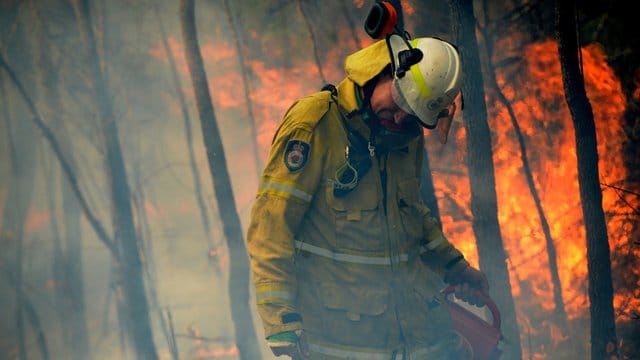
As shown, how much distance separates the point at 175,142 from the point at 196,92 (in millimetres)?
2641

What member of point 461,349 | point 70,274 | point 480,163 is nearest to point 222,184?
point 480,163

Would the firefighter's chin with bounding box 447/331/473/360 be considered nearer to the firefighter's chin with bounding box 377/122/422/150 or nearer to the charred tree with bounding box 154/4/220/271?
the firefighter's chin with bounding box 377/122/422/150

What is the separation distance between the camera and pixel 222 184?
336 inches

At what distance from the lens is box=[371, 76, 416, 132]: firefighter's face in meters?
2.68

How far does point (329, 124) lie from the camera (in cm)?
275

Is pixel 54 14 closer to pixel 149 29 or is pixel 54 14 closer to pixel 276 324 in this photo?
pixel 149 29

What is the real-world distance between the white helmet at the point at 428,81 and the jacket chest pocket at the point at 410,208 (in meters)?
0.40

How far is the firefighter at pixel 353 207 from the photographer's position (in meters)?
2.60

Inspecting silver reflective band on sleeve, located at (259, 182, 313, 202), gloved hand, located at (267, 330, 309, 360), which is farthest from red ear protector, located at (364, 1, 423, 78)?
gloved hand, located at (267, 330, 309, 360)

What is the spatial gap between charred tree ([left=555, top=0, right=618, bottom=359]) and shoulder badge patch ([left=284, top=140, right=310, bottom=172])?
368 centimetres

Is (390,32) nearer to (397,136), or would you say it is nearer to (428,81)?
(428,81)

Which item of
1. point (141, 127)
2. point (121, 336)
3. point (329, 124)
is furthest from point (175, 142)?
point (329, 124)

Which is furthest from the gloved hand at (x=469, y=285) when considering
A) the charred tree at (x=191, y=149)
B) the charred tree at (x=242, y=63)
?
the charred tree at (x=191, y=149)

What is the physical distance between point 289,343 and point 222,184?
6250 millimetres
